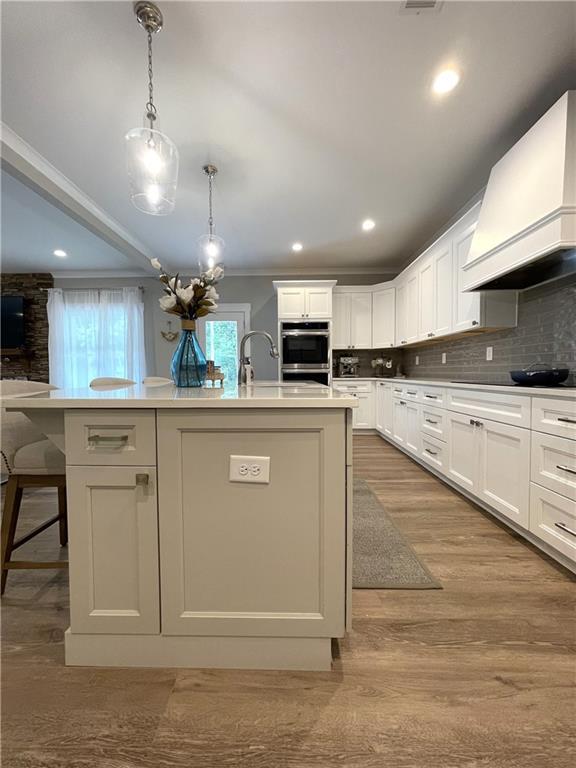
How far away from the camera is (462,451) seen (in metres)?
2.54

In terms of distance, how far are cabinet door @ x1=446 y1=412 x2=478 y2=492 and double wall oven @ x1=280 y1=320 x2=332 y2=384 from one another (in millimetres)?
2395

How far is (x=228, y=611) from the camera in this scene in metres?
1.10

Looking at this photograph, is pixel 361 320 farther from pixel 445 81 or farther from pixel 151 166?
pixel 151 166

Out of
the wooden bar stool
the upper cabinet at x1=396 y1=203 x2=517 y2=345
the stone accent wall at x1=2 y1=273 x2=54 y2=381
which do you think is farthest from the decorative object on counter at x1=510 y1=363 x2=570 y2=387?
the stone accent wall at x1=2 y1=273 x2=54 y2=381

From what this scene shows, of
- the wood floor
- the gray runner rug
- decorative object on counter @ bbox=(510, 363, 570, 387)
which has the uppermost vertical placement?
decorative object on counter @ bbox=(510, 363, 570, 387)

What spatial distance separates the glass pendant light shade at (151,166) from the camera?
1677 millimetres

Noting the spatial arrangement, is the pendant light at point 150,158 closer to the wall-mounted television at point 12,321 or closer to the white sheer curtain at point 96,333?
the white sheer curtain at point 96,333

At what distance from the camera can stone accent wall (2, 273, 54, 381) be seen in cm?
568

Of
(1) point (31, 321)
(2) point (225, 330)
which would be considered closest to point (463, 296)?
(2) point (225, 330)

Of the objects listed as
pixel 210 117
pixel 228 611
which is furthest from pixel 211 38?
pixel 228 611

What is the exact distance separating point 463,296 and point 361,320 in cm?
235

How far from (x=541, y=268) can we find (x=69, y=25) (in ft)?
9.80

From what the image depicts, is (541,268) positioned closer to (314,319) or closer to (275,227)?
(275,227)

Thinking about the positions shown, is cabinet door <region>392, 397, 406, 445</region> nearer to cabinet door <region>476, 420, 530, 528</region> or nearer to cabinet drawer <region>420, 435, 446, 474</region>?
cabinet drawer <region>420, 435, 446, 474</region>
